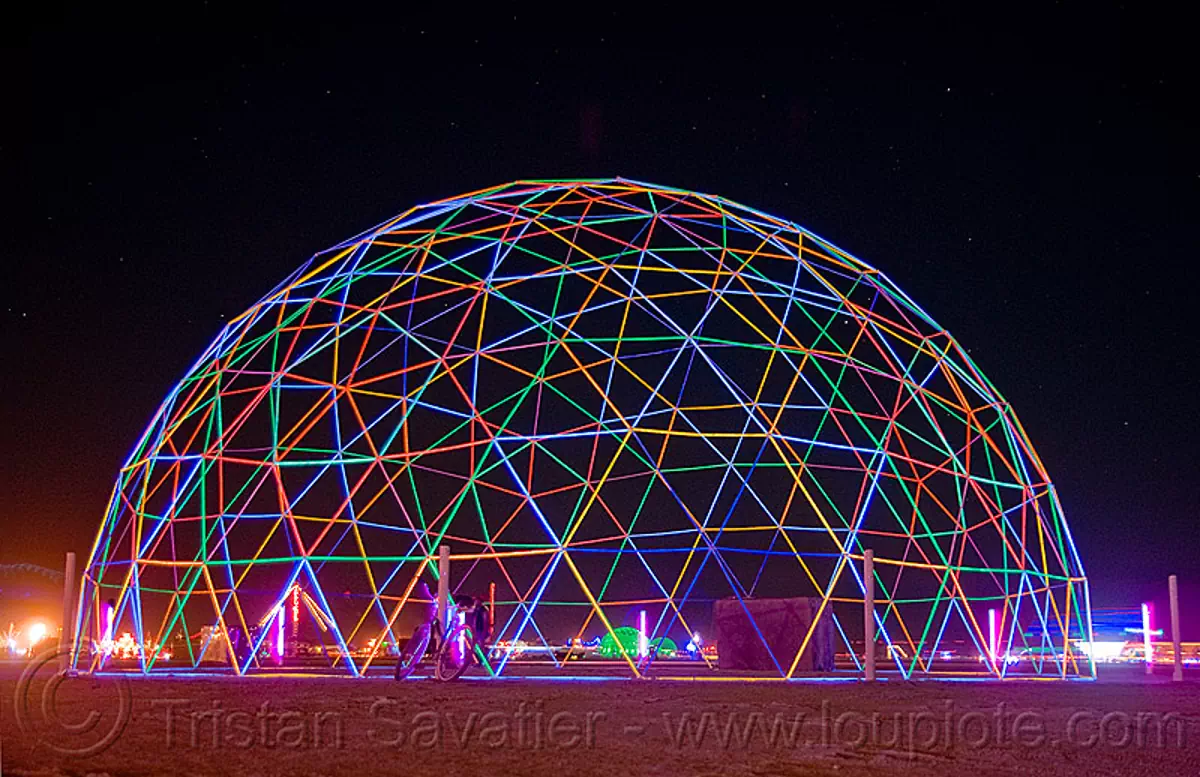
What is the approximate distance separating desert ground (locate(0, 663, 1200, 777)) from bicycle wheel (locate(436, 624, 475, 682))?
5.99 ft

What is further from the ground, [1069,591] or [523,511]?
[523,511]

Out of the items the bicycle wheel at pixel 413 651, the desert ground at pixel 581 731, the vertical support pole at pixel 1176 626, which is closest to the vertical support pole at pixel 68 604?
the desert ground at pixel 581 731

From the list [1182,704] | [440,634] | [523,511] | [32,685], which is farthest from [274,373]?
[523,511]

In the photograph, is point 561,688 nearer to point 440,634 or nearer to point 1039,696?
point 440,634

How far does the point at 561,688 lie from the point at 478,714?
360 centimetres

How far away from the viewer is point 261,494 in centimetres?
3366

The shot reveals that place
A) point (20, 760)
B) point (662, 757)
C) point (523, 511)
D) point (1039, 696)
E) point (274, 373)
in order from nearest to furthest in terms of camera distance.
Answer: point (20, 760)
point (662, 757)
point (1039, 696)
point (274, 373)
point (523, 511)

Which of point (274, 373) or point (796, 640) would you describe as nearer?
point (274, 373)

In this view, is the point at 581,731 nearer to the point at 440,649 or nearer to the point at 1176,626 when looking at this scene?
the point at 440,649

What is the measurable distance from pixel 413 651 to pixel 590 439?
1742 cm

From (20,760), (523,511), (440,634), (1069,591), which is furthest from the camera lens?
(523,511)

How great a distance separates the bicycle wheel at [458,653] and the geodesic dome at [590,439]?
1.57 meters

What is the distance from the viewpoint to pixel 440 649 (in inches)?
614

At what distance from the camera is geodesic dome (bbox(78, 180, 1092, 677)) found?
19188 millimetres
